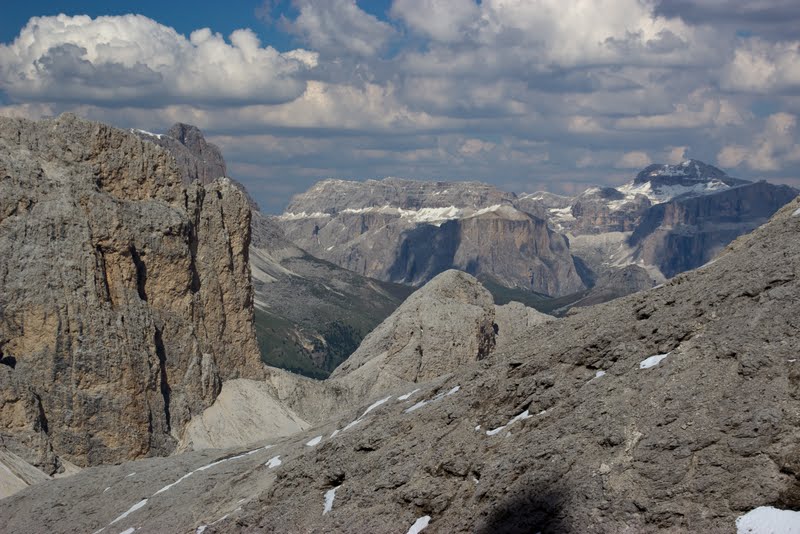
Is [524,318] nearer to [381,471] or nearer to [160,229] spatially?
[160,229]

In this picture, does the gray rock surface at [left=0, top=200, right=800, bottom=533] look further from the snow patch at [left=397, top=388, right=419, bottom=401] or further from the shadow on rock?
the snow patch at [left=397, top=388, right=419, bottom=401]

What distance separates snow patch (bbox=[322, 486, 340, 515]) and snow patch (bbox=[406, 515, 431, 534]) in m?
5.59

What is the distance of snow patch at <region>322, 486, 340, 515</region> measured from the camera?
39.5 meters

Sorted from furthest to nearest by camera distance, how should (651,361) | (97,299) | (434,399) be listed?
(97,299)
(434,399)
(651,361)

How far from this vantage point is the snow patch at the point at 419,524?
112ft

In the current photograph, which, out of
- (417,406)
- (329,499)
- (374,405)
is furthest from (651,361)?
(374,405)

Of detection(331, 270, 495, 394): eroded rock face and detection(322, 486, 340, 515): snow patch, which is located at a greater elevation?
detection(322, 486, 340, 515): snow patch

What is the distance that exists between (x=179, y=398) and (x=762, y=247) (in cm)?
6326

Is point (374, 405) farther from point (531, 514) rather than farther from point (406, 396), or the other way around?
point (531, 514)

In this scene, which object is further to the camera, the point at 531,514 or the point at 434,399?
the point at 434,399

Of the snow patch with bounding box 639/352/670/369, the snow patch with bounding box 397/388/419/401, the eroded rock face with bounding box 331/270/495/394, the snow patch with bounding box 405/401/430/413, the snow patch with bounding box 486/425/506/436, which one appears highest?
the snow patch with bounding box 639/352/670/369

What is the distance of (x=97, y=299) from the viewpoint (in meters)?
87.1

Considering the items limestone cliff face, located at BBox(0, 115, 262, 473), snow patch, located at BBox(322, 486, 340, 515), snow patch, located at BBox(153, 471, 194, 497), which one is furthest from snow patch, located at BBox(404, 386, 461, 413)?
limestone cliff face, located at BBox(0, 115, 262, 473)

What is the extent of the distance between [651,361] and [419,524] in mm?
9496
